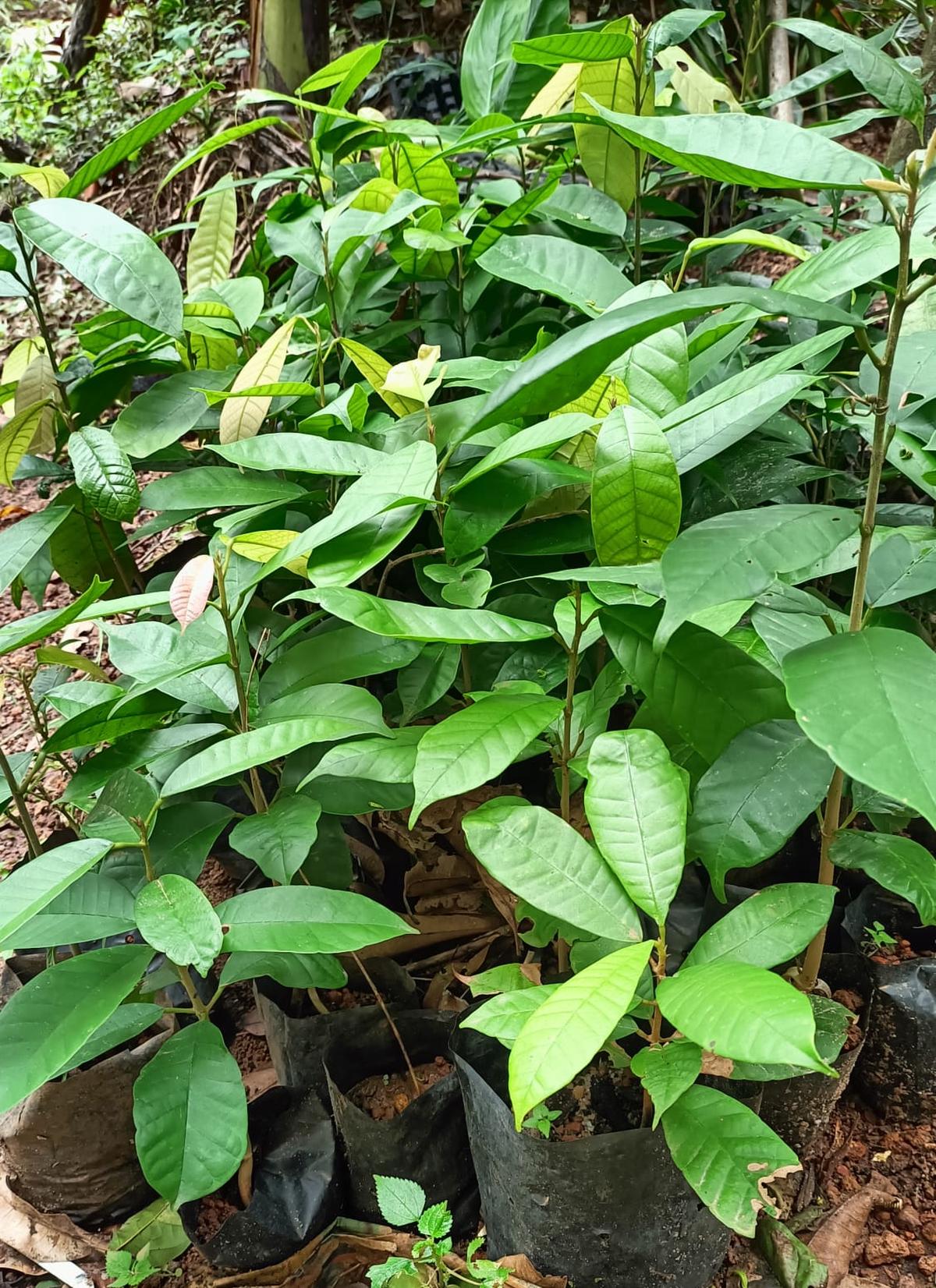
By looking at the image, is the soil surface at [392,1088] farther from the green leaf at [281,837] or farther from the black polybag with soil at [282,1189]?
the green leaf at [281,837]

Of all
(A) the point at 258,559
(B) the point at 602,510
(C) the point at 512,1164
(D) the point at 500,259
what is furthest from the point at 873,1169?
(D) the point at 500,259

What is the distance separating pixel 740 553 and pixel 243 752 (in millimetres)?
425

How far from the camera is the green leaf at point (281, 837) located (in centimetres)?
79

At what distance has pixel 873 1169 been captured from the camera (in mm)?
1042

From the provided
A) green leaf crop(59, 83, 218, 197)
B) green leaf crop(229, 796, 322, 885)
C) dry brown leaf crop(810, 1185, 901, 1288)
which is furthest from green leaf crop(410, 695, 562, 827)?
green leaf crop(59, 83, 218, 197)

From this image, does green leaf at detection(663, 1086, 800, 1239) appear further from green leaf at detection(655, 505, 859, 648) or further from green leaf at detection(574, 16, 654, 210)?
green leaf at detection(574, 16, 654, 210)

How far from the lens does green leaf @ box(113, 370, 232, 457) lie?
114cm

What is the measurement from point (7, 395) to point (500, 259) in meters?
0.76

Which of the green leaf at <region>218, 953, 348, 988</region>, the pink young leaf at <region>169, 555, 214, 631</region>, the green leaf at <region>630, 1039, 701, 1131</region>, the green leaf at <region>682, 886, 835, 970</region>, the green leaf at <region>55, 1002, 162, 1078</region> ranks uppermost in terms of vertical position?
the pink young leaf at <region>169, 555, 214, 631</region>

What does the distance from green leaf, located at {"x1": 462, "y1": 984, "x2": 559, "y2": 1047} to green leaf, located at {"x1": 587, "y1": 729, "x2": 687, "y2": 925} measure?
11 cm

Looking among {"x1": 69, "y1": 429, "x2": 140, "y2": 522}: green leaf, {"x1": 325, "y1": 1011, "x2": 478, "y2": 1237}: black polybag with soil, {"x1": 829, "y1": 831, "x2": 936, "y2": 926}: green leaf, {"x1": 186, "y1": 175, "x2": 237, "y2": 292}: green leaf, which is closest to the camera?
{"x1": 829, "y1": 831, "x2": 936, "y2": 926}: green leaf

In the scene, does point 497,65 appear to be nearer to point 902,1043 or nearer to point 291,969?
point 291,969

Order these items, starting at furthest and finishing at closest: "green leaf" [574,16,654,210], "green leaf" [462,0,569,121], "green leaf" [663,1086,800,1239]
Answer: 1. "green leaf" [462,0,569,121]
2. "green leaf" [574,16,654,210]
3. "green leaf" [663,1086,800,1239]

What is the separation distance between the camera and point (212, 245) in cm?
154
